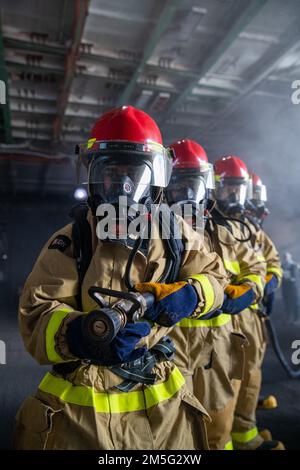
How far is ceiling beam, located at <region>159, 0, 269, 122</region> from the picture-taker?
308cm

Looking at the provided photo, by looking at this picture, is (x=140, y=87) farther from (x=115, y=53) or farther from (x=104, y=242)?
(x=104, y=242)

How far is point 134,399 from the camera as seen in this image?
1.24 meters

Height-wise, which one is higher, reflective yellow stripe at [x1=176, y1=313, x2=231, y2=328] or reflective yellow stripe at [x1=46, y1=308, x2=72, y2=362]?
reflective yellow stripe at [x1=46, y1=308, x2=72, y2=362]

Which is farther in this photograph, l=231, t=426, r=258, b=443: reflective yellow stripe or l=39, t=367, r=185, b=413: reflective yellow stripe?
l=231, t=426, r=258, b=443: reflective yellow stripe

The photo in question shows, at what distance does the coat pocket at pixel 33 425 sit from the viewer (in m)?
1.15

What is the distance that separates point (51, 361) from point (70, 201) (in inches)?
294

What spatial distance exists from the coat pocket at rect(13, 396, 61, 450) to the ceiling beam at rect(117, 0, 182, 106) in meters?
2.99

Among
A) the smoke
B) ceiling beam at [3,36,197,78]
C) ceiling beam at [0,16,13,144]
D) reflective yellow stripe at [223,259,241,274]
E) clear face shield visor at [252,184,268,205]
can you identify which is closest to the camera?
reflective yellow stripe at [223,259,241,274]

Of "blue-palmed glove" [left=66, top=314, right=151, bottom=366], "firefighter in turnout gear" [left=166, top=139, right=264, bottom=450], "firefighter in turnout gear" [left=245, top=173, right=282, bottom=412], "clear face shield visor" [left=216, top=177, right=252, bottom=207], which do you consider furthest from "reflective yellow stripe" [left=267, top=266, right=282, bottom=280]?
"blue-palmed glove" [left=66, top=314, right=151, bottom=366]

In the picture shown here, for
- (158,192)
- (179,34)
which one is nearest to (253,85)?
(179,34)

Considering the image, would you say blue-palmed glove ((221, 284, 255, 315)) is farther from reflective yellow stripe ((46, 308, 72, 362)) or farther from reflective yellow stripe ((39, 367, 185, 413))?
reflective yellow stripe ((46, 308, 72, 362))

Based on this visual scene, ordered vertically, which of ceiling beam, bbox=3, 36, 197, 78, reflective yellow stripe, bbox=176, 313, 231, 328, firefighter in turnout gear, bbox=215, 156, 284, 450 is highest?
ceiling beam, bbox=3, 36, 197, 78

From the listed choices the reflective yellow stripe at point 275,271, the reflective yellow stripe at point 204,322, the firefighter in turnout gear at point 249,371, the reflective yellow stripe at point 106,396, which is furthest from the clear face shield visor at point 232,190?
the reflective yellow stripe at point 106,396

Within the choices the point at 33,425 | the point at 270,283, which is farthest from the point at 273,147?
the point at 33,425
